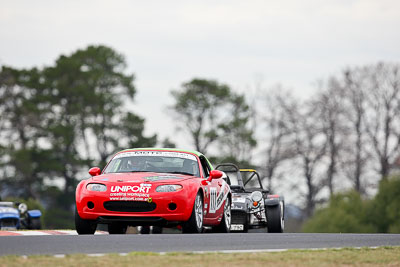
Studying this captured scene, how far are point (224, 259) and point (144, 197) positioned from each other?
4.72 m

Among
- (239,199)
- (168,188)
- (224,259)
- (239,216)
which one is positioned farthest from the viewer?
(239,199)

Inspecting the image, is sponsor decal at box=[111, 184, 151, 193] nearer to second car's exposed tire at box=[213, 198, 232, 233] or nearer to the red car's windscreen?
the red car's windscreen

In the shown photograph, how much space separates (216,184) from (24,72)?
53622 mm

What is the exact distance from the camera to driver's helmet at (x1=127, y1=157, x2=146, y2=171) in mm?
16375

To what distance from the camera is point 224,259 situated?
412 inches

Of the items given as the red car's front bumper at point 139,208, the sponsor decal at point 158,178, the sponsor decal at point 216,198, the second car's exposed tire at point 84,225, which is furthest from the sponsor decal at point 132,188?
the sponsor decal at point 216,198

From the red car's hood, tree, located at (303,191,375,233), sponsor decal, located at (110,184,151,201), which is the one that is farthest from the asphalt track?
tree, located at (303,191,375,233)

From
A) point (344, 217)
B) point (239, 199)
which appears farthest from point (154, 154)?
point (344, 217)

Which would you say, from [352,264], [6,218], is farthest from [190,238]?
[6,218]

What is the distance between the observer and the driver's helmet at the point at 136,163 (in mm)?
16375

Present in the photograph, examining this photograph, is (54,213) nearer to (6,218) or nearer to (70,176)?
(70,176)

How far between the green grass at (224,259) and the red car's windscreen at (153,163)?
498cm

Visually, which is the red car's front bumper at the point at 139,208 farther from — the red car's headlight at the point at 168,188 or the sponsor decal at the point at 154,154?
the sponsor decal at the point at 154,154

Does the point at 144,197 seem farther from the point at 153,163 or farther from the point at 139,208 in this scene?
the point at 153,163
